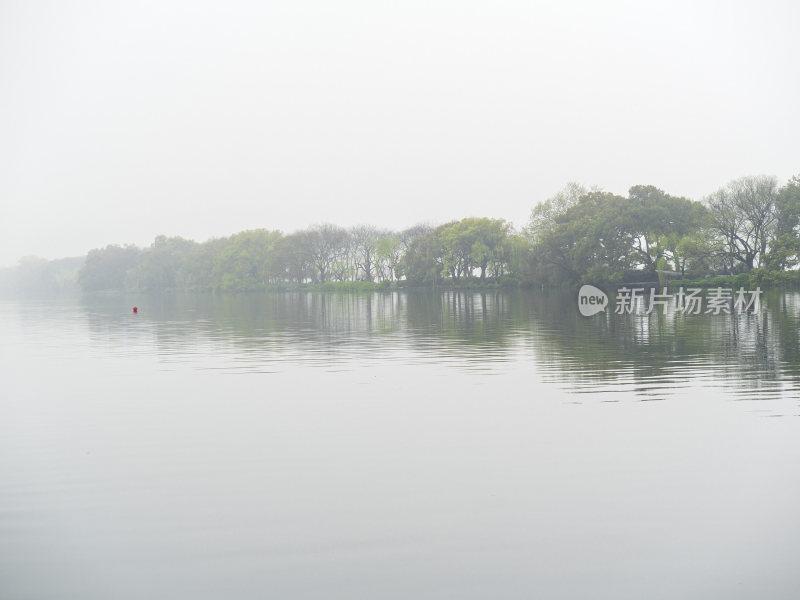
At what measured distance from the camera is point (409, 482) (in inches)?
298

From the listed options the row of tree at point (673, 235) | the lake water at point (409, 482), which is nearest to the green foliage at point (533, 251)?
the row of tree at point (673, 235)

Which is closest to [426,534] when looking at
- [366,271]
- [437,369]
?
[437,369]

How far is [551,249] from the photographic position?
275ft

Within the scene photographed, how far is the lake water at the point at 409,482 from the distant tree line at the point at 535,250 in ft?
189

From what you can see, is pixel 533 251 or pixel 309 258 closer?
pixel 533 251

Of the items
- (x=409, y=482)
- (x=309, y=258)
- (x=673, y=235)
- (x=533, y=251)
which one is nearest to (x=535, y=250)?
(x=533, y=251)

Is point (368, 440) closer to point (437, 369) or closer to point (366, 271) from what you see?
point (437, 369)

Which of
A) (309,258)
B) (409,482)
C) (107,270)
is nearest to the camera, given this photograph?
(409,482)

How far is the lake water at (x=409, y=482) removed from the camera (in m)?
5.33

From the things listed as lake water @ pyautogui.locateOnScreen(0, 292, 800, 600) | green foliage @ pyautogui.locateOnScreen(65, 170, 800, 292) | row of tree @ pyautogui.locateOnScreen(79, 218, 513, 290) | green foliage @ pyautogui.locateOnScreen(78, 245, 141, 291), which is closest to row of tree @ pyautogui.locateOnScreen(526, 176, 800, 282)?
green foliage @ pyautogui.locateOnScreen(65, 170, 800, 292)

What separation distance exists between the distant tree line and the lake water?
189 feet

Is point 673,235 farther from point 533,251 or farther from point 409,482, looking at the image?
point 409,482

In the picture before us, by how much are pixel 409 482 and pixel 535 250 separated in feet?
267

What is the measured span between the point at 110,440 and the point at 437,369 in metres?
8.26
